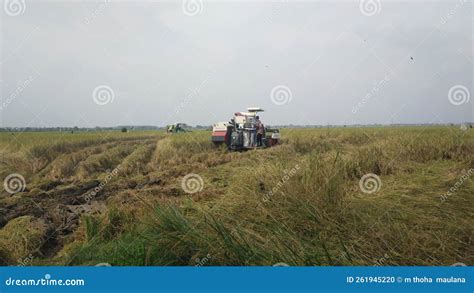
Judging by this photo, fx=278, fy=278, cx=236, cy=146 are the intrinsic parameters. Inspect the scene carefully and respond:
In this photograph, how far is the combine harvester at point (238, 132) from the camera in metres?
6.80

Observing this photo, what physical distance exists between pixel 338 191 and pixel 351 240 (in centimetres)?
56

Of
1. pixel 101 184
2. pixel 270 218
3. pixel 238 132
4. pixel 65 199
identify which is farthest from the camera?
pixel 238 132

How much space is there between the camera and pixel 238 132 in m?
6.89

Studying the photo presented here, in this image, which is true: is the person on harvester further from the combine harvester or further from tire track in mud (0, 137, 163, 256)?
tire track in mud (0, 137, 163, 256)

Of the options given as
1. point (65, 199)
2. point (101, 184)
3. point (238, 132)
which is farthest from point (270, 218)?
point (238, 132)

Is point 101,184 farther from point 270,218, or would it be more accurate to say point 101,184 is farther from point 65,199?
point 270,218

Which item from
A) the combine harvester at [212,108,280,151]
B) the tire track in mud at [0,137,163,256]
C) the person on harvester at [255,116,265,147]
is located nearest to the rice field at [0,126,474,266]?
the tire track in mud at [0,137,163,256]

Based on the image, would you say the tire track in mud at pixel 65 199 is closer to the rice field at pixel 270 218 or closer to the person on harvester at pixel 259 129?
the rice field at pixel 270 218

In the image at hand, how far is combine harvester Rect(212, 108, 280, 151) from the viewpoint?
22.3ft

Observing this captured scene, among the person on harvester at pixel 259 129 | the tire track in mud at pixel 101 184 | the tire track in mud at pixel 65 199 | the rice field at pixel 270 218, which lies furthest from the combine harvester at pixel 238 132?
the rice field at pixel 270 218

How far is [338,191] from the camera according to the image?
9.55 feet

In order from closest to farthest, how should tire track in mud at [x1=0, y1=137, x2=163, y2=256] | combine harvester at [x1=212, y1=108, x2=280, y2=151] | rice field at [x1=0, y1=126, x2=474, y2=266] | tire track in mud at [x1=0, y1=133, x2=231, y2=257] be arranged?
rice field at [x1=0, y1=126, x2=474, y2=266] → tire track in mud at [x1=0, y1=137, x2=163, y2=256] → tire track in mud at [x1=0, y1=133, x2=231, y2=257] → combine harvester at [x1=212, y1=108, x2=280, y2=151]
